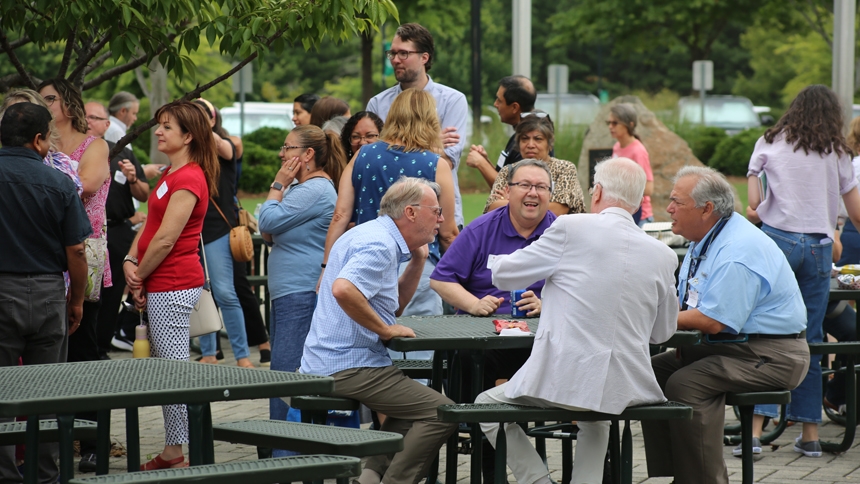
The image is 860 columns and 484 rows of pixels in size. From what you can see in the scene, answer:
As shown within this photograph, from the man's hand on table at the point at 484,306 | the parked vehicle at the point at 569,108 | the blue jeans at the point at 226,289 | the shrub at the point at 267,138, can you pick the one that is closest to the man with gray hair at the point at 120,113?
the blue jeans at the point at 226,289

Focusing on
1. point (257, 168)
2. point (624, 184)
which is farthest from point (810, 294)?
point (257, 168)

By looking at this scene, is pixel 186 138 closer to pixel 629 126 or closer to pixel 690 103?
pixel 629 126

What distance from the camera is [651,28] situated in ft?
108

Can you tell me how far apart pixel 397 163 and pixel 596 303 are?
1.77 meters

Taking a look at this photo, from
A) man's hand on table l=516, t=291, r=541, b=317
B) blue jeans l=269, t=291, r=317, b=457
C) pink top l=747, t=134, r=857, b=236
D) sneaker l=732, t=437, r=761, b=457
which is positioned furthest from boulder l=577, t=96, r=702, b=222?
man's hand on table l=516, t=291, r=541, b=317

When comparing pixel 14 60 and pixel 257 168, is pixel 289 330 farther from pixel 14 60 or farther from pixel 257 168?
pixel 257 168

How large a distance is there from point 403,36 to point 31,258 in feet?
8.92

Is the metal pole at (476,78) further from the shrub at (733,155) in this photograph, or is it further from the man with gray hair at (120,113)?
the man with gray hair at (120,113)

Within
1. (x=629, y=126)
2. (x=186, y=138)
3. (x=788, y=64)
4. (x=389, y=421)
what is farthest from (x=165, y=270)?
(x=788, y=64)

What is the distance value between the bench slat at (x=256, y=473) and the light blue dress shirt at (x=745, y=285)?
2038mm

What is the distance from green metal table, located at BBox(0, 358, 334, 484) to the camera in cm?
344

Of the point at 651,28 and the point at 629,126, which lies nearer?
the point at 629,126

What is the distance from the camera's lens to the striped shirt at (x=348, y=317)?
15.2ft

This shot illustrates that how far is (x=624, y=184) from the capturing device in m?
4.43
